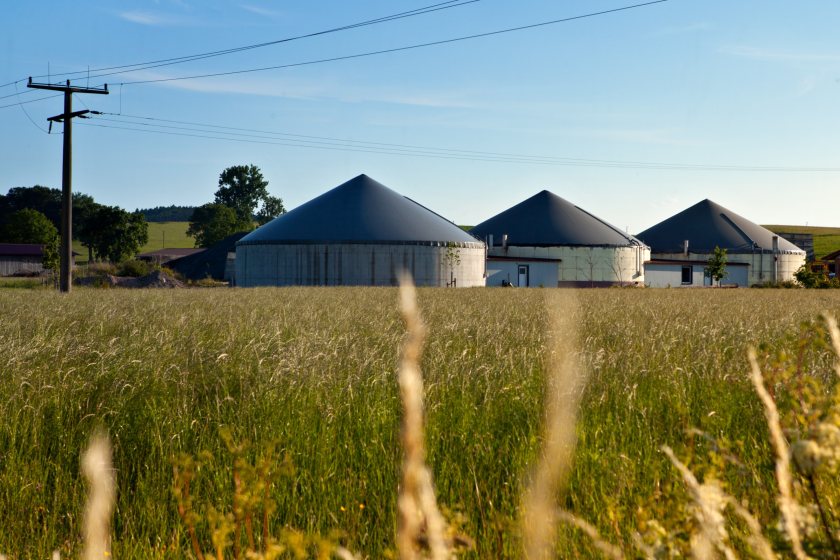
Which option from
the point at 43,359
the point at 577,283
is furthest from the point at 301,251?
the point at 43,359

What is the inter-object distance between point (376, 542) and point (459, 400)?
74.0 inches

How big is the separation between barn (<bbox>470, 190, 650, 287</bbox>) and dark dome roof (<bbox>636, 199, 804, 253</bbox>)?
11.1 metres

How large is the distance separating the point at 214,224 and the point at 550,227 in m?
59.0

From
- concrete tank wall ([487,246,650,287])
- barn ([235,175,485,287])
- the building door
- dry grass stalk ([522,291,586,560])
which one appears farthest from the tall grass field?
concrete tank wall ([487,246,650,287])

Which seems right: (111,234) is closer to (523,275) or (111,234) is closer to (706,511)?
(523,275)

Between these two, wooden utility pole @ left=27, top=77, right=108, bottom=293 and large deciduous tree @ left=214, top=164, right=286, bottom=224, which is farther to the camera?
large deciduous tree @ left=214, top=164, right=286, bottom=224

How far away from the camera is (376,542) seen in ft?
12.9

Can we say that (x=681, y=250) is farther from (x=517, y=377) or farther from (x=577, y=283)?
(x=517, y=377)

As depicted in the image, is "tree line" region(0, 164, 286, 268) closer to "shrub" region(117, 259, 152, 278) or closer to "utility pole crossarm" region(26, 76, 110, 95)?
"shrub" region(117, 259, 152, 278)

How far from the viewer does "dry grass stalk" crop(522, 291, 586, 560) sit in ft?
6.34

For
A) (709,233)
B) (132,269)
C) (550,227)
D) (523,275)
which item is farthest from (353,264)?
(709,233)

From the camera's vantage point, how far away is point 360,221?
177ft

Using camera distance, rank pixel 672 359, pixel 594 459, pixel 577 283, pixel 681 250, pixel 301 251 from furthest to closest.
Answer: pixel 681 250 < pixel 577 283 < pixel 301 251 < pixel 672 359 < pixel 594 459

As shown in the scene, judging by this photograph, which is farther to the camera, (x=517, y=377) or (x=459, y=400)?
(x=517, y=377)
